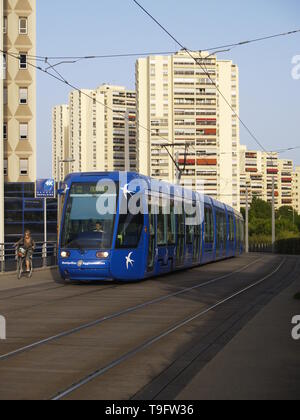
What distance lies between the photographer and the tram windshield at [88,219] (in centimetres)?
2142

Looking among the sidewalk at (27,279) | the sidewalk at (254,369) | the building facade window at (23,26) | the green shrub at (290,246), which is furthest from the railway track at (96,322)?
the green shrub at (290,246)

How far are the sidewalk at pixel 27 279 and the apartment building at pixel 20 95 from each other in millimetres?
38423

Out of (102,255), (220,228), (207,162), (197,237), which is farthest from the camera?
(207,162)

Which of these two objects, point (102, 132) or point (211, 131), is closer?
point (211, 131)

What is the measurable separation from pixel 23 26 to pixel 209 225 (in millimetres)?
39483

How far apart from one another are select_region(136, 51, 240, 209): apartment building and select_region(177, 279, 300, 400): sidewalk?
136 m

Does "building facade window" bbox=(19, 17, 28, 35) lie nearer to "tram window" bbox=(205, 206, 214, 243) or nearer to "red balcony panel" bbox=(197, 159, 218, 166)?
"tram window" bbox=(205, 206, 214, 243)

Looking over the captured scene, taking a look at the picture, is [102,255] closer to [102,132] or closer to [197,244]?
[197,244]

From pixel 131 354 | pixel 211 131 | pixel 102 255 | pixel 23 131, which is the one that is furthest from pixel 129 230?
pixel 211 131

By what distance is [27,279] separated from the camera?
26.1 meters

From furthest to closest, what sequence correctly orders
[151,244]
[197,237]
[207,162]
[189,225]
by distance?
[207,162]
[197,237]
[189,225]
[151,244]

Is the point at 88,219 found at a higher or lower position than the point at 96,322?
higher

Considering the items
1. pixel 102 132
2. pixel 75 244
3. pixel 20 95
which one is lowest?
pixel 75 244
